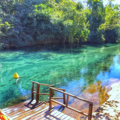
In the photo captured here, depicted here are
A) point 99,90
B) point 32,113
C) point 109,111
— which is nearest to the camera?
point 32,113

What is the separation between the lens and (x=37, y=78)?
1109 cm

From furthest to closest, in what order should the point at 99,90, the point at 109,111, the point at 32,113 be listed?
the point at 99,90 → the point at 109,111 → the point at 32,113

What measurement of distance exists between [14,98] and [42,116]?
3.80 m

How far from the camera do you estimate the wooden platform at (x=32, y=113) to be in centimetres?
468

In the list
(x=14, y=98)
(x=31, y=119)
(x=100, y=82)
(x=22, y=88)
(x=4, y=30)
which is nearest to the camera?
(x=31, y=119)

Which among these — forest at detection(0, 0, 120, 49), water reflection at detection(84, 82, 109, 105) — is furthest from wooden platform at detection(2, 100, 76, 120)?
forest at detection(0, 0, 120, 49)

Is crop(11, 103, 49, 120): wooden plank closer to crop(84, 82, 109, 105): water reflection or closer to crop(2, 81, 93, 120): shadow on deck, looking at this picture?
crop(2, 81, 93, 120): shadow on deck

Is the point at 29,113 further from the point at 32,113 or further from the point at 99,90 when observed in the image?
the point at 99,90

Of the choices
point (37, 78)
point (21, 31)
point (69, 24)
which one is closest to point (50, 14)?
point (69, 24)

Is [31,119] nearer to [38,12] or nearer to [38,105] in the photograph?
[38,105]

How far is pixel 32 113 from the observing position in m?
5.04

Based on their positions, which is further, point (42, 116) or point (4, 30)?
point (4, 30)

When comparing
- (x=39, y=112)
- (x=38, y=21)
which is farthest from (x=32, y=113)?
(x=38, y=21)

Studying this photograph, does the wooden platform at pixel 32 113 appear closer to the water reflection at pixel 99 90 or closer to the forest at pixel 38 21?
the water reflection at pixel 99 90
